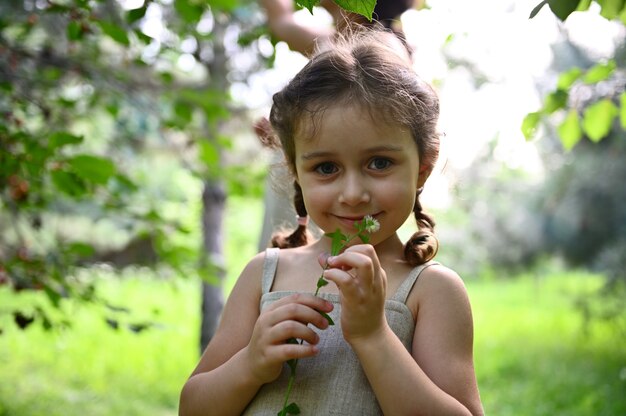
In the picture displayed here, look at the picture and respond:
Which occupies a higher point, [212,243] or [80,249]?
[80,249]

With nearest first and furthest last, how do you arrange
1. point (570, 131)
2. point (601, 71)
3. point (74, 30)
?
1. point (74, 30)
2. point (601, 71)
3. point (570, 131)

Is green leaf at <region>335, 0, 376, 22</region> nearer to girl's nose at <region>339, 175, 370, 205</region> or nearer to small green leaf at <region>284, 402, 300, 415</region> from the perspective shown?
girl's nose at <region>339, 175, 370, 205</region>

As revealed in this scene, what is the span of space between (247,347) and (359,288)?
260 millimetres

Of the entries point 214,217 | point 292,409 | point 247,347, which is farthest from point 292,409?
point 214,217

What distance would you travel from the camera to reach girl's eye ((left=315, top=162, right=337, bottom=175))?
137 cm

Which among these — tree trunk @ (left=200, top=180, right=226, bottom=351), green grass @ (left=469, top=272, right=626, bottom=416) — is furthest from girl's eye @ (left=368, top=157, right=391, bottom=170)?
green grass @ (left=469, top=272, right=626, bottom=416)

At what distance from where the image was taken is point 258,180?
11.9 ft

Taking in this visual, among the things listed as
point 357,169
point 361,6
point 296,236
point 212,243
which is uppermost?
point 361,6

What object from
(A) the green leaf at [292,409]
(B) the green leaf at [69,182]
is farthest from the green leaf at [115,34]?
(A) the green leaf at [292,409]

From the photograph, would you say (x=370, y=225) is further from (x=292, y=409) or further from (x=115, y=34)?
(x=115, y=34)

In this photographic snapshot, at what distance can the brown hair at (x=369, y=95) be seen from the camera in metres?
1.36

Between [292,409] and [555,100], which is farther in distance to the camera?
[555,100]

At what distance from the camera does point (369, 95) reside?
1346mm

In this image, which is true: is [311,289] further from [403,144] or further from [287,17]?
[287,17]
